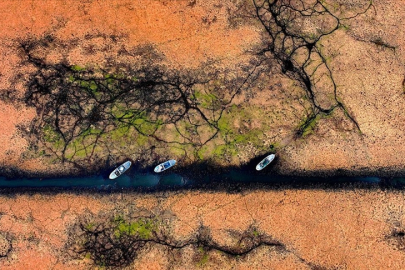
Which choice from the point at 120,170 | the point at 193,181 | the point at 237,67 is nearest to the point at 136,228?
the point at 120,170

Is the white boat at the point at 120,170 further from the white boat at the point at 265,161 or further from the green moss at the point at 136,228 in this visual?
the white boat at the point at 265,161

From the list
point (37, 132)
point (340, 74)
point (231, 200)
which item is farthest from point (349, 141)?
point (37, 132)

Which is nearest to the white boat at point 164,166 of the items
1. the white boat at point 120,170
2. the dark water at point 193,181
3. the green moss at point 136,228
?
the dark water at point 193,181

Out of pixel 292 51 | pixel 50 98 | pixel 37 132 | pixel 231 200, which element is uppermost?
pixel 50 98

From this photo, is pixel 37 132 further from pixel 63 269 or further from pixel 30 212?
pixel 63 269

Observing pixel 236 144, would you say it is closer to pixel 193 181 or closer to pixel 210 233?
pixel 193 181

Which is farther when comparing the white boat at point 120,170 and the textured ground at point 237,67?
the textured ground at point 237,67

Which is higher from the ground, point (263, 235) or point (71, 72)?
point (71, 72)
